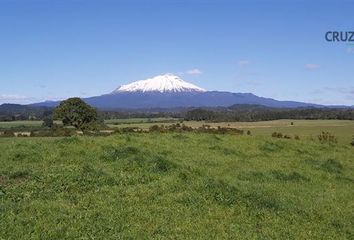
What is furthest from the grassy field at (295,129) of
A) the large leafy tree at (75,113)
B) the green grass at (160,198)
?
the green grass at (160,198)

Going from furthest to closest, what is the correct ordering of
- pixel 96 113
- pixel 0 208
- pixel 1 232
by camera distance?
pixel 96 113 → pixel 0 208 → pixel 1 232

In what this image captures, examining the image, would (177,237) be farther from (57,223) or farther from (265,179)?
(265,179)

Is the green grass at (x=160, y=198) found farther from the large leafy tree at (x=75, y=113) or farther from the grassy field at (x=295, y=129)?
the grassy field at (x=295, y=129)

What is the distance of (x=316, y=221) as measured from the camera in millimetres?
12367

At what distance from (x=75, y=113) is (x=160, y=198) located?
43085 mm

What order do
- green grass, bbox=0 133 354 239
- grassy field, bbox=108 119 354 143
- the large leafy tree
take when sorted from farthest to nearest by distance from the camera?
grassy field, bbox=108 119 354 143 → the large leafy tree → green grass, bbox=0 133 354 239

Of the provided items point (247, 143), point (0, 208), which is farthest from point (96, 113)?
point (0, 208)

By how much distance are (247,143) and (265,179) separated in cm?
1311

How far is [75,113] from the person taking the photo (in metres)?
54.8

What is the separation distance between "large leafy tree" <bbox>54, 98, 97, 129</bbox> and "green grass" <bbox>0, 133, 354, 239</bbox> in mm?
31376

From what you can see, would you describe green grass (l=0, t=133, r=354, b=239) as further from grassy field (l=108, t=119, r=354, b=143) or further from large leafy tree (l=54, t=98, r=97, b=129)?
grassy field (l=108, t=119, r=354, b=143)

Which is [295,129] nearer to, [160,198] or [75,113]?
[75,113]

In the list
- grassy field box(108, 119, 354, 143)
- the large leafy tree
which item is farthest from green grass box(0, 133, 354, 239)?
grassy field box(108, 119, 354, 143)

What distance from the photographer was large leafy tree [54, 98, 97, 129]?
180ft
